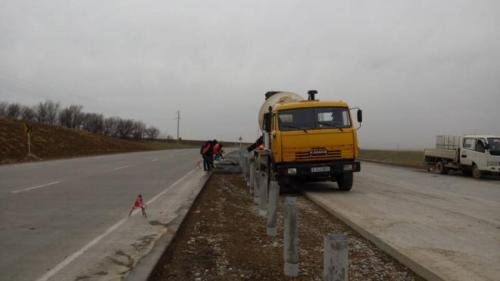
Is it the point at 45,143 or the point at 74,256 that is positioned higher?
the point at 45,143

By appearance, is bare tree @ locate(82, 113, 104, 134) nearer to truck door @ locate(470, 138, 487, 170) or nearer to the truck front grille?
truck door @ locate(470, 138, 487, 170)

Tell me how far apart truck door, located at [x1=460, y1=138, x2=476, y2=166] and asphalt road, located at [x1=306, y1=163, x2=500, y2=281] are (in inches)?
315

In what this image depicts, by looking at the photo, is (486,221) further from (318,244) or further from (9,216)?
(9,216)

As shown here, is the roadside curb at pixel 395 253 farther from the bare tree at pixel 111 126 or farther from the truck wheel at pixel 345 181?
the bare tree at pixel 111 126

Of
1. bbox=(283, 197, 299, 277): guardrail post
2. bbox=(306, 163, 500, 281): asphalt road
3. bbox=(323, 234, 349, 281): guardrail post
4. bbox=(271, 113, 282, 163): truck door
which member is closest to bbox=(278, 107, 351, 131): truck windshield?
bbox=(271, 113, 282, 163): truck door

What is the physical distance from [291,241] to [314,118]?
8466 mm

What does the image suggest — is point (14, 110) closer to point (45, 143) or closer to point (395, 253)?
point (45, 143)

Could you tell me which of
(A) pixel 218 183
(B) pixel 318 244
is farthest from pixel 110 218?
(A) pixel 218 183

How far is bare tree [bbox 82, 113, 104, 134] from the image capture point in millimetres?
126000

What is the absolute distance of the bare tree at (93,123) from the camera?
12600 cm

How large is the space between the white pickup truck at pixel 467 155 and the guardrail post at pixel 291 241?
61.9 ft

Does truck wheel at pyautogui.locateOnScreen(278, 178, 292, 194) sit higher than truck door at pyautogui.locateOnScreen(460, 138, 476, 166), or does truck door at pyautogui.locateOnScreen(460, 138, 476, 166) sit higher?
truck door at pyautogui.locateOnScreen(460, 138, 476, 166)

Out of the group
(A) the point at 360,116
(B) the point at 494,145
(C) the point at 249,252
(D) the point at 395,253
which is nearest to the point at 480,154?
(B) the point at 494,145

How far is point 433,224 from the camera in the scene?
8227 mm
